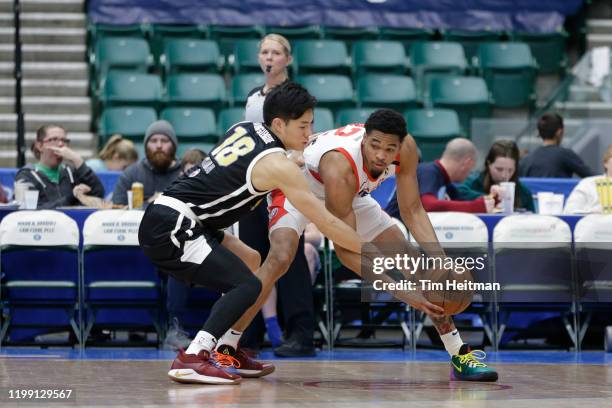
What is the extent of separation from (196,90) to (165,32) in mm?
1386

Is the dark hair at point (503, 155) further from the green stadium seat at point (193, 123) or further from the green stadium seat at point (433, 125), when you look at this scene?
the green stadium seat at point (193, 123)

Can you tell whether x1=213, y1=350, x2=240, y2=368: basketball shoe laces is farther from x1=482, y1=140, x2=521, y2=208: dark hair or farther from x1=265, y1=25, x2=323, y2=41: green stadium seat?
x1=265, y1=25, x2=323, y2=41: green stadium seat

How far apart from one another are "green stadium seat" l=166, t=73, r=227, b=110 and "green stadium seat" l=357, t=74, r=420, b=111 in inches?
62.0

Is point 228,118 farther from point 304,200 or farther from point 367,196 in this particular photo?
point 304,200

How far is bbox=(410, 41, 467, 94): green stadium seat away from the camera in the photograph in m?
14.5

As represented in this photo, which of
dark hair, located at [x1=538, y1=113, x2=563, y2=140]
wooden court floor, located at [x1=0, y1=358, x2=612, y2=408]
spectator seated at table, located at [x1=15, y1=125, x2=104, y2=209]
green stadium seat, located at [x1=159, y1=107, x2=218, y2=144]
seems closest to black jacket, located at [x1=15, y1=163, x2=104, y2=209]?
spectator seated at table, located at [x1=15, y1=125, x2=104, y2=209]

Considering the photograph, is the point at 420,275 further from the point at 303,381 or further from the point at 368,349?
the point at 368,349

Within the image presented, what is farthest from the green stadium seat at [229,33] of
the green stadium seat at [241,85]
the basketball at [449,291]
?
the basketball at [449,291]

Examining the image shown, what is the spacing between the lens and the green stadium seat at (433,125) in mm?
13195

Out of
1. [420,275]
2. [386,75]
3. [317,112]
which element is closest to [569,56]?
[386,75]

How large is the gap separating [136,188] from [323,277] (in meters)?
1.48

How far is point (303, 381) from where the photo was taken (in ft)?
21.1

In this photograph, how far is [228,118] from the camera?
13070mm

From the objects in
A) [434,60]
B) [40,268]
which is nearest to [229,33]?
[434,60]
